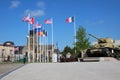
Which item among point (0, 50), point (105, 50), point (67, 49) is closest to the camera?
point (105, 50)

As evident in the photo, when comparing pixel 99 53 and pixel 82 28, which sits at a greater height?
pixel 82 28

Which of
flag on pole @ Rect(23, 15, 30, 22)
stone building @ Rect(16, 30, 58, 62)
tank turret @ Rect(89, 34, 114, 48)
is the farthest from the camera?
stone building @ Rect(16, 30, 58, 62)

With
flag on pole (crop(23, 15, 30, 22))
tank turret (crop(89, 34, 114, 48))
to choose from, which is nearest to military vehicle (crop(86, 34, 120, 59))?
tank turret (crop(89, 34, 114, 48))

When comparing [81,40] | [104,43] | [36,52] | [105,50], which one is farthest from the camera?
[36,52]

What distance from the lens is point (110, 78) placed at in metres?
13.5

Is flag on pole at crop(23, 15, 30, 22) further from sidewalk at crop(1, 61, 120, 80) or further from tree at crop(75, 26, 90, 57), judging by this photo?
sidewalk at crop(1, 61, 120, 80)

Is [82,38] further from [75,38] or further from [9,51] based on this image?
[9,51]

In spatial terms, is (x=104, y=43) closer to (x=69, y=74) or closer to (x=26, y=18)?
(x=26, y=18)

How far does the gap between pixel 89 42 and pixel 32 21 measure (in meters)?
13.6

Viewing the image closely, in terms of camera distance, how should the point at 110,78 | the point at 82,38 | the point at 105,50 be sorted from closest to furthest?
the point at 110,78
the point at 105,50
the point at 82,38

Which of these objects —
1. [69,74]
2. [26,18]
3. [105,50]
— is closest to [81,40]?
[26,18]

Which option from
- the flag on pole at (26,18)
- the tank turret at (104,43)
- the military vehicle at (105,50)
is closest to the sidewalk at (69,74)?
the military vehicle at (105,50)

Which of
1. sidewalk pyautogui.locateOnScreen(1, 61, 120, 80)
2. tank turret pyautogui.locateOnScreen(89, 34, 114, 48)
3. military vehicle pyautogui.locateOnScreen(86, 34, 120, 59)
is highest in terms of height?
tank turret pyautogui.locateOnScreen(89, 34, 114, 48)

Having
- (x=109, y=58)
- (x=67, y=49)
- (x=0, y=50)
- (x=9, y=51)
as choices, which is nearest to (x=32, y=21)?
(x=109, y=58)
